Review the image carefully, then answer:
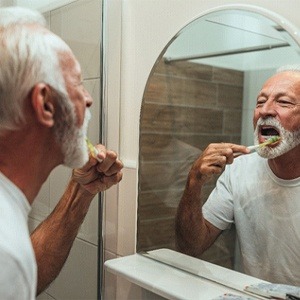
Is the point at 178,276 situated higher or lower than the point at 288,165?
lower

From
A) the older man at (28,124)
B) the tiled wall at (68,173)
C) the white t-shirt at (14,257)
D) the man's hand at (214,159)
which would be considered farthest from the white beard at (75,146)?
the tiled wall at (68,173)

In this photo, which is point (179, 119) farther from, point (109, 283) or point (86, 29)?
point (109, 283)

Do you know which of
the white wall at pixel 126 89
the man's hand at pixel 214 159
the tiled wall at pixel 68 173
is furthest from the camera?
the tiled wall at pixel 68 173

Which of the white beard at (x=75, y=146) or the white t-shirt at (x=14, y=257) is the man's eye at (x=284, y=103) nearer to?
the white beard at (x=75, y=146)

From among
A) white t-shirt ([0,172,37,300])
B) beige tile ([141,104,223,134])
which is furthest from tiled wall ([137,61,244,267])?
white t-shirt ([0,172,37,300])

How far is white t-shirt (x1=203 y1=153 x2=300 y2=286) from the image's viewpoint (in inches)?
37.9

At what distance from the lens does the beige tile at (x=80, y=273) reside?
142 centimetres

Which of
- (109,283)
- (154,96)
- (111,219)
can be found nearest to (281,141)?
(154,96)

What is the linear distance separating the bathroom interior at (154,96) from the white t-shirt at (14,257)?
1.74 feet

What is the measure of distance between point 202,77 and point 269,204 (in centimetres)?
38

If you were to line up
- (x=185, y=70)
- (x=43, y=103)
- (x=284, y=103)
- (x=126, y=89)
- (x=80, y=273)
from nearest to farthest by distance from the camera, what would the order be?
(x=43, y=103), (x=284, y=103), (x=185, y=70), (x=126, y=89), (x=80, y=273)

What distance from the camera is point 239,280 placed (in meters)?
1.03

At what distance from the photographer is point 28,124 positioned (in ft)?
2.47

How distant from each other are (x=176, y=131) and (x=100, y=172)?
0.26m
